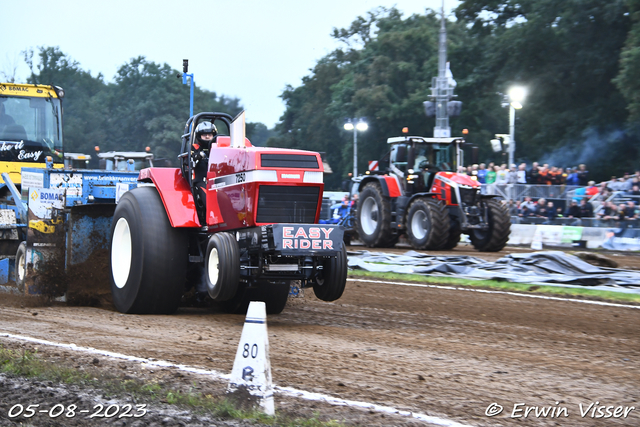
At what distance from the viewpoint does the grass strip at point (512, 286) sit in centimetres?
1032

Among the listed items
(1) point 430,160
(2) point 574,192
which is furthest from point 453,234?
(2) point 574,192

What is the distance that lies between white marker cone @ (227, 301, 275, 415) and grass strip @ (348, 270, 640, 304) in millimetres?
6882

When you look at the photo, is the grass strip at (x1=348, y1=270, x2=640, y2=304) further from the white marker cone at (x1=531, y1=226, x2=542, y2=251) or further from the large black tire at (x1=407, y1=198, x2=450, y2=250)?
the white marker cone at (x1=531, y1=226, x2=542, y2=251)

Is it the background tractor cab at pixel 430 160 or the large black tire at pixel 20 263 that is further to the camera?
the background tractor cab at pixel 430 160

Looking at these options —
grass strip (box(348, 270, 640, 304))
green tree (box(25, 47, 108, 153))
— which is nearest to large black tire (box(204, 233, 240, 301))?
grass strip (box(348, 270, 640, 304))

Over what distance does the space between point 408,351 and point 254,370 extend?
2.28m

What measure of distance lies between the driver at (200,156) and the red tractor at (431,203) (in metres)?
9.77

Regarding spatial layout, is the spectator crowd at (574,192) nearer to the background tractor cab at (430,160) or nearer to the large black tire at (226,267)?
the background tractor cab at (430,160)

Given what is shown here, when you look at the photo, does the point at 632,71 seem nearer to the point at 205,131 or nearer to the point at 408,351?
the point at 205,131

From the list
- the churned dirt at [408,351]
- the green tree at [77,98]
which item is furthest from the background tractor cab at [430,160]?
the green tree at [77,98]

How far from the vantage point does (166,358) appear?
5840mm

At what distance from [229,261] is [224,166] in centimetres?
115

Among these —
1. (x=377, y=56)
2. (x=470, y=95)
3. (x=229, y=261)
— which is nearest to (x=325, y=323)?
(x=229, y=261)

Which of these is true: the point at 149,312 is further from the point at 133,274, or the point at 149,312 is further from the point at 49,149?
the point at 49,149
